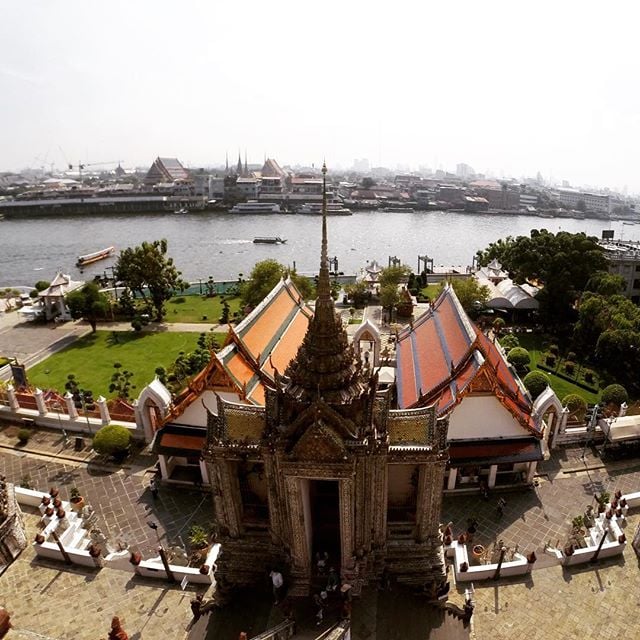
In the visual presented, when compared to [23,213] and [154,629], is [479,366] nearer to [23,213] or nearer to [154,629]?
[154,629]

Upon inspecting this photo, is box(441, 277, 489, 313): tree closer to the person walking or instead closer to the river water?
the person walking

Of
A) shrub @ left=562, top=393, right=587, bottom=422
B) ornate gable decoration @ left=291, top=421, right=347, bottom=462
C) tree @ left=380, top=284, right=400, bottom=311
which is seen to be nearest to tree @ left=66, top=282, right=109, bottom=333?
tree @ left=380, top=284, right=400, bottom=311

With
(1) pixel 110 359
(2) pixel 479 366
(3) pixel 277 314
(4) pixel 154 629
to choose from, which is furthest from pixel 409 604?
(1) pixel 110 359

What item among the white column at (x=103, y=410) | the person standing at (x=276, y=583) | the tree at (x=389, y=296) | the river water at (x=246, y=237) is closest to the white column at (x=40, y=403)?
the white column at (x=103, y=410)

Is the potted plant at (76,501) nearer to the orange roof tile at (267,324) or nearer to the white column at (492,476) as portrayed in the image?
the orange roof tile at (267,324)

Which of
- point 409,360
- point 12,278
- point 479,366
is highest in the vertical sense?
point 479,366
